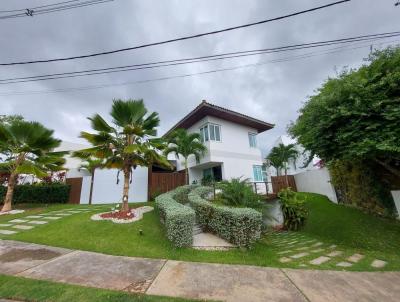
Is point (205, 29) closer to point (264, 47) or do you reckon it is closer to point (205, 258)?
point (264, 47)

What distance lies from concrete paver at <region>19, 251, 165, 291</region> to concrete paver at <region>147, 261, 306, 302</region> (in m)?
0.38

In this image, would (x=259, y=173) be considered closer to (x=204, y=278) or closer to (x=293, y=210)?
(x=293, y=210)

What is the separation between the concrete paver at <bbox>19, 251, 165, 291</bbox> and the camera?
3539 mm

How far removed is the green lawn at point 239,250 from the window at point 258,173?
775 cm

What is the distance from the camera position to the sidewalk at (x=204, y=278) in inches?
126

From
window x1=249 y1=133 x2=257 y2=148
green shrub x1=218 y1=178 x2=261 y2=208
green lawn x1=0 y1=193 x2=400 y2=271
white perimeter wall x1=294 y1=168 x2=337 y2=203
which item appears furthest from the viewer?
window x1=249 y1=133 x2=257 y2=148

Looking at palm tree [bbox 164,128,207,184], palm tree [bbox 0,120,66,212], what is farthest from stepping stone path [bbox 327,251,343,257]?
palm tree [bbox 0,120,66,212]

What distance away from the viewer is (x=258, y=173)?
671 inches

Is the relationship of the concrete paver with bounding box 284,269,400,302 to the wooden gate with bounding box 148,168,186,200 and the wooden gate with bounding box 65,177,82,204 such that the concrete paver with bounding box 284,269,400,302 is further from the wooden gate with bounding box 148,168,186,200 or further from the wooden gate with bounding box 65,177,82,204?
the wooden gate with bounding box 65,177,82,204

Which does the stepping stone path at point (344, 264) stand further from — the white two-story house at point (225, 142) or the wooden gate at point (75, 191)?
the wooden gate at point (75, 191)

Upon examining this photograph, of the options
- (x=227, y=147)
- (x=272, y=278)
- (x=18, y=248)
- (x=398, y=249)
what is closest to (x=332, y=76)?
(x=398, y=249)

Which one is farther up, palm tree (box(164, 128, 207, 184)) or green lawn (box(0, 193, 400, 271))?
palm tree (box(164, 128, 207, 184))

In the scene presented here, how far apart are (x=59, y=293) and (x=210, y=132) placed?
41.5 ft

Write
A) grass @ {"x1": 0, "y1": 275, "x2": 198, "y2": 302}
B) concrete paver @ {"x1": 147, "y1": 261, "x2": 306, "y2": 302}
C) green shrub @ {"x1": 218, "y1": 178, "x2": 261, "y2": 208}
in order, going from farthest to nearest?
green shrub @ {"x1": 218, "y1": 178, "x2": 261, "y2": 208} → concrete paver @ {"x1": 147, "y1": 261, "x2": 306, "y2": 302} → grass @ {"x1": 0, "y1": 275, "x2": 198, "y2": 302}
